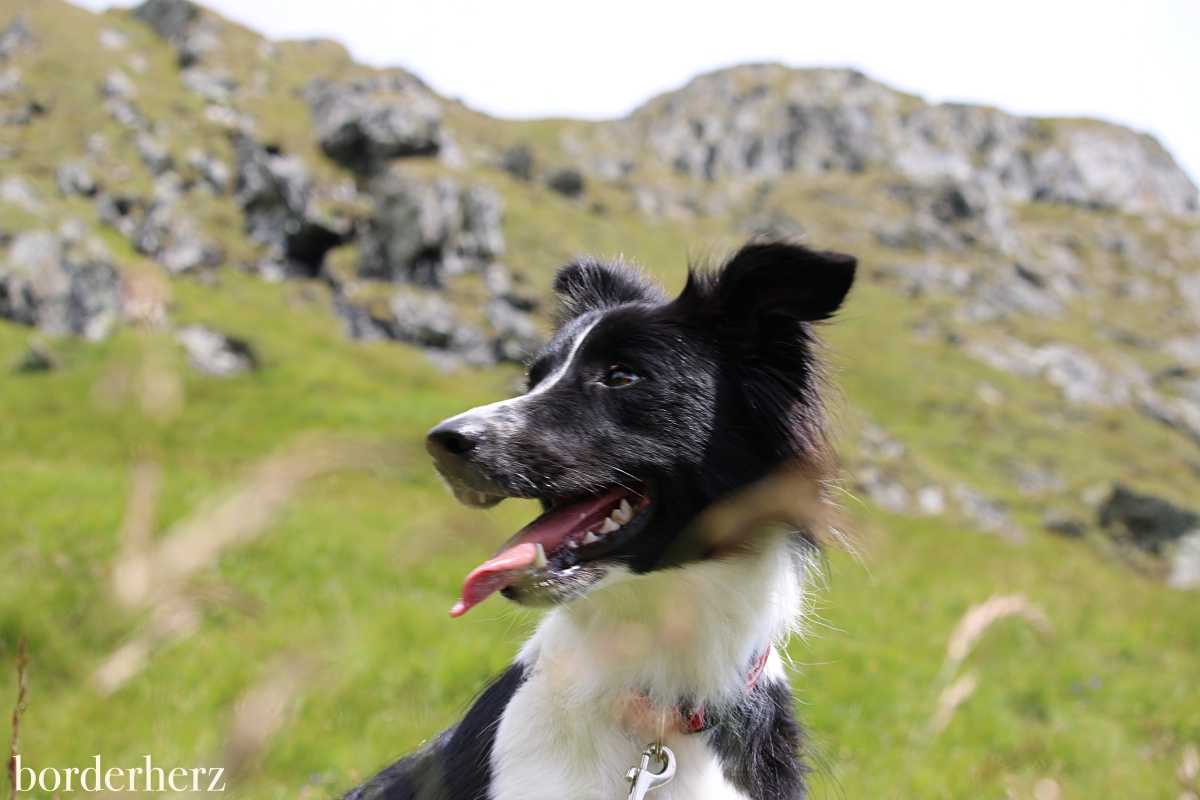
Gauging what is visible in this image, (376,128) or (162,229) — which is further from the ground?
(376,128)

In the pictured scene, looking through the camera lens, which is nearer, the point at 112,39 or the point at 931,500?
the point at 931,500

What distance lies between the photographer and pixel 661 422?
2.76 metres

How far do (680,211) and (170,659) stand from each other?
117 m

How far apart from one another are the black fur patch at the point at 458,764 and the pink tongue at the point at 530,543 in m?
0.66

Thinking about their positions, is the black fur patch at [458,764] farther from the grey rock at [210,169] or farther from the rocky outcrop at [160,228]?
the grey rock at [210,169]

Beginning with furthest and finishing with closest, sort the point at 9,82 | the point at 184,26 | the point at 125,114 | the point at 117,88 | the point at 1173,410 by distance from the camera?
the point at 1173,410 < the point at 184,26 < the point at 117,88 < the point at 125,114 < the point at 9,82

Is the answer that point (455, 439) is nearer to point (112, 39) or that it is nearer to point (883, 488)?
point (883, 488)

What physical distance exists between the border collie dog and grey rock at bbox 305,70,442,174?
55193 millimetres

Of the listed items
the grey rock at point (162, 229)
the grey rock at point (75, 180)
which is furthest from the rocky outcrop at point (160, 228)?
the grey rock at point (75, 180)

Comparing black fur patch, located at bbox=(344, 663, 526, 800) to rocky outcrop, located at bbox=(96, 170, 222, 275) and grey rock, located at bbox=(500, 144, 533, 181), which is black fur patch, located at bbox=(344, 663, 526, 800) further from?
grey rock, located at bbox=(500, 144, 533, 181)

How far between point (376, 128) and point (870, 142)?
136 m

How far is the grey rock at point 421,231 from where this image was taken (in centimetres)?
4712

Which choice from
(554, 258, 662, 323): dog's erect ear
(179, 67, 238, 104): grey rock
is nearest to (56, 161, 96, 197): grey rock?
(179, 67, 238, 104): grey rock

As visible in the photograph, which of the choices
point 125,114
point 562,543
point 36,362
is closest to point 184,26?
point 125,114
